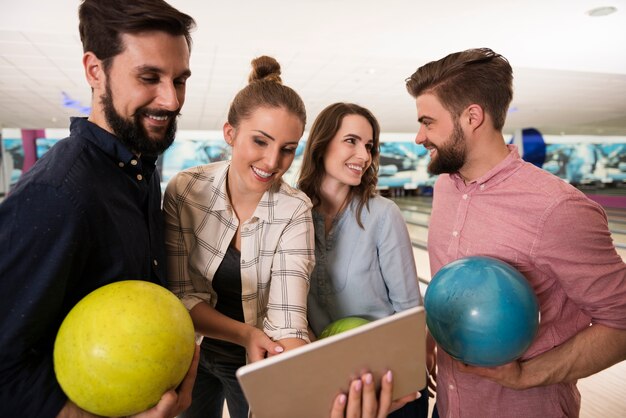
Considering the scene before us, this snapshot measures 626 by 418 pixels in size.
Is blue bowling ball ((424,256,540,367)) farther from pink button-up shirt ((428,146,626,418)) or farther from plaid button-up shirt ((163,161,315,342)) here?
plaid button-up shirt ((163,161,315,342))

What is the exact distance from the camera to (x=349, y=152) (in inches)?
61.9

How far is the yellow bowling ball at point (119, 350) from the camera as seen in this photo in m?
0.66

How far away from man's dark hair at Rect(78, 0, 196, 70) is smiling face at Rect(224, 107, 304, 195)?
1.23ft

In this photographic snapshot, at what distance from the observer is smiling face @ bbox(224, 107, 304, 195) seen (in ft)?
3.95

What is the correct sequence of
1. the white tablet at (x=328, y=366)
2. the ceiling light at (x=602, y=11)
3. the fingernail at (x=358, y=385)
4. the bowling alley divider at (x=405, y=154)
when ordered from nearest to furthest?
the white tablet at (x=328, y=366) < the fingernail at (x=358, y=385) < the ceiling light at (x=602, y=11) < the bowling alley divider at (x=405, y=154)

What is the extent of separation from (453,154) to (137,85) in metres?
0.95

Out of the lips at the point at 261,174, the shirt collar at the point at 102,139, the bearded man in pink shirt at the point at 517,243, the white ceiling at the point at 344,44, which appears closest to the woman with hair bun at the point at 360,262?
the bearded man in pink shirt at the point at 517,243

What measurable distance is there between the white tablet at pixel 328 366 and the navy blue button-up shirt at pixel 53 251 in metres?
0.38

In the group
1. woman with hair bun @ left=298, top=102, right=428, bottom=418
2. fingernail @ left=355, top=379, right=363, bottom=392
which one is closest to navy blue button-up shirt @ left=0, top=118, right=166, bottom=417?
fingernail @ left=355, top=379, right=363, bottom=392

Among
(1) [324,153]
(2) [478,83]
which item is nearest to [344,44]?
(1) [324,153]

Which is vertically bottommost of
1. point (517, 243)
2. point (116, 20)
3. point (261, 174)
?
point (517, 243)

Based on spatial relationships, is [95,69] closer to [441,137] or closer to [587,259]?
[441,137]

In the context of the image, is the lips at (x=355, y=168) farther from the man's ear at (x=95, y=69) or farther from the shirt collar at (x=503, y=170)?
the man's ear at (x=95, y=69)

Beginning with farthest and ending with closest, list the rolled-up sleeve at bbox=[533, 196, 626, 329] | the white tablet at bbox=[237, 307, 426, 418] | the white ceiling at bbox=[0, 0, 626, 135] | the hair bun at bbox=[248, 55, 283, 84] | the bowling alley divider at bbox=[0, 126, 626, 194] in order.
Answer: the bowling alley divider at bbox=[0, 126, 626, 194] → the white ceiling at bbox=[0, 0, 626, 135] → the hair bun at bbox=[248, 55, 283, 84] → the rolled-up sleeve at bbox=[533, 196, 626, 329] → the white tablet at bbox=[237, 307, 426, 418]
